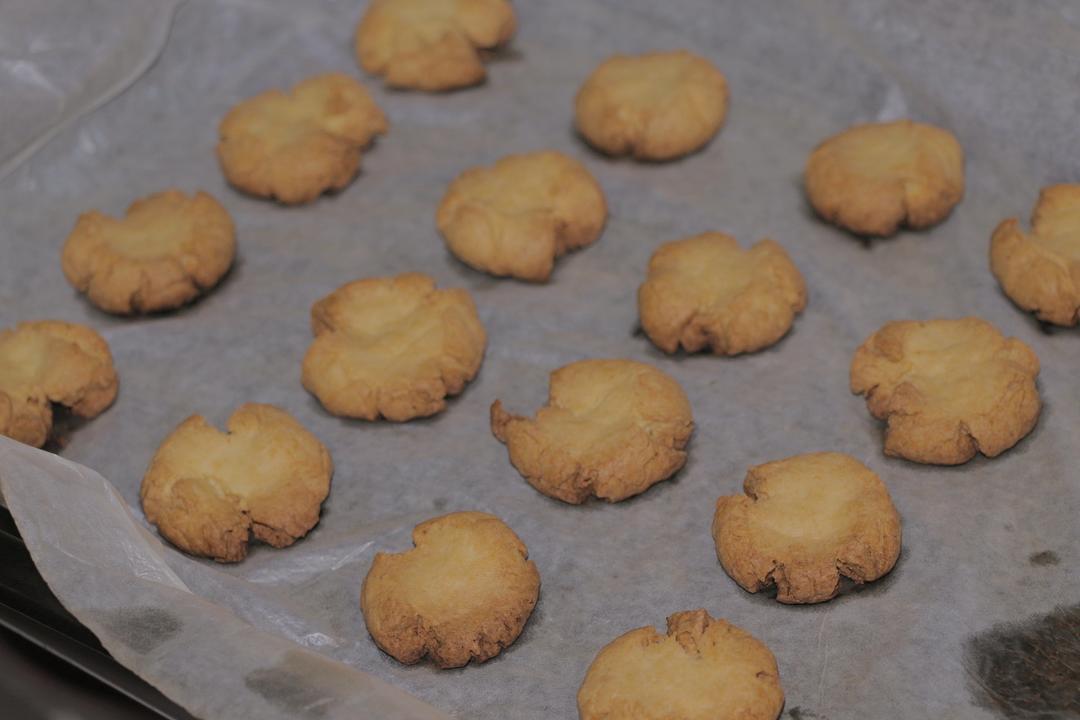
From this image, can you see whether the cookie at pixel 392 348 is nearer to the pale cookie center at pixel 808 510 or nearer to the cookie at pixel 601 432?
the cookie at pixel 601 432

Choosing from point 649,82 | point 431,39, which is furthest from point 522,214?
point 431,39

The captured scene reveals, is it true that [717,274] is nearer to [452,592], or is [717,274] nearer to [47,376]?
[452,592]

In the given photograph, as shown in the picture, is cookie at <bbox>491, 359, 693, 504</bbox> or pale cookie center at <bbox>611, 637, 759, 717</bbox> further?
cookie at <bbox>491, 359, 693, 504</bbox>

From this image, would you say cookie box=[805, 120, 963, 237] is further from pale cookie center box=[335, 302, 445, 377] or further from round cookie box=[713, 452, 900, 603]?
pale cookie center box=[335, 302, 445, 377]


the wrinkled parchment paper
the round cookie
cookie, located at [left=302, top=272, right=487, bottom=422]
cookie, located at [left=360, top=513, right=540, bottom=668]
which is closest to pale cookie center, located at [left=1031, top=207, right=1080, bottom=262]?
the wrinkled parchment paper

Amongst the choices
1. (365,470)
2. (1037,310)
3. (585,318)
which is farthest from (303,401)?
(1037,310)

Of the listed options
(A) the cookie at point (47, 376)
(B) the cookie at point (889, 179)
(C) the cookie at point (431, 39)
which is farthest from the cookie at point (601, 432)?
(C) the cookie at point (431, 39)
